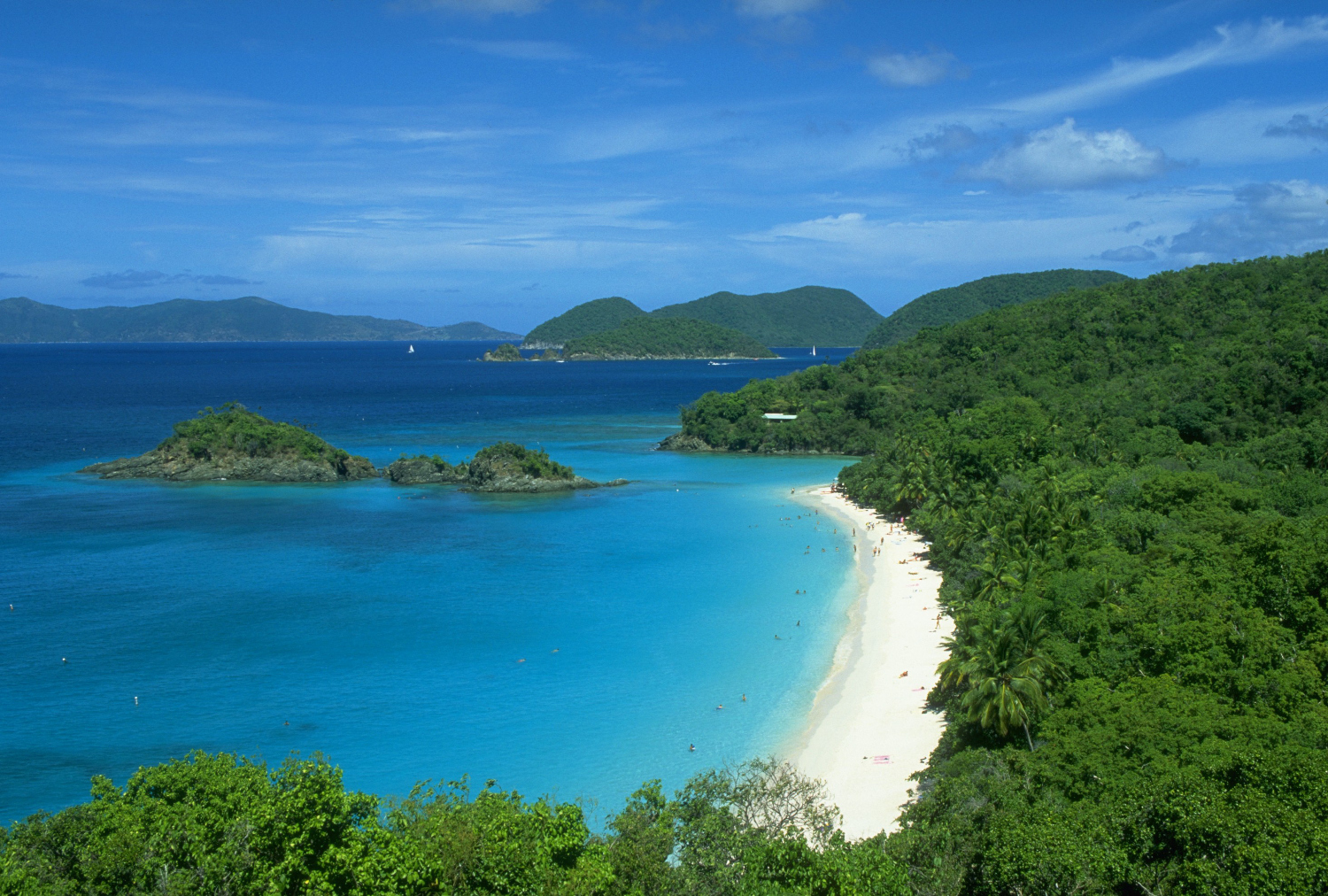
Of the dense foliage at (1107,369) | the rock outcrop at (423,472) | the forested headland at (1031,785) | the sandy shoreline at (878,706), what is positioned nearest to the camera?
the forested headland at (1031,785)

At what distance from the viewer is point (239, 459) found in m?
67.8

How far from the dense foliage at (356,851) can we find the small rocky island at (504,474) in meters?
47.3

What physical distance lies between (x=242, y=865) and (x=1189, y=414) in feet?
170

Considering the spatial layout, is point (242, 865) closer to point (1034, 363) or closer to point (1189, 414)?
point (1189, 414)

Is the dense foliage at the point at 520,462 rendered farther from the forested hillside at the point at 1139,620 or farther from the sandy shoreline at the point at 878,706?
the sandy shoreline at the point at 878,706

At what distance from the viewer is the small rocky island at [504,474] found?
6300 centimetres

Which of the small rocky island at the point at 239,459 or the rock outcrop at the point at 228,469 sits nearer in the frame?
the rock outcrop at the point at 228,469

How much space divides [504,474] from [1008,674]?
4638 centimetres

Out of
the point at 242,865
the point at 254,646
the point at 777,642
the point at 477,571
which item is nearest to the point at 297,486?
the point at 477,571

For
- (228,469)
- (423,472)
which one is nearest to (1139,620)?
(423,472)

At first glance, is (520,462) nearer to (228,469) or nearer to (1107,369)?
(228,469)

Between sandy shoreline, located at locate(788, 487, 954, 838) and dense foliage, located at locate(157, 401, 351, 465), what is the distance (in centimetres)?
4486

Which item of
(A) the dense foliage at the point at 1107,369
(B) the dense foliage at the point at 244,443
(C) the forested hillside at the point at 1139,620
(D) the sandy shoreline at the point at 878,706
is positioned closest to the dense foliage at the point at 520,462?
(B) the dense foliage at the point at 244,443

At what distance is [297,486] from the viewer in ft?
212
